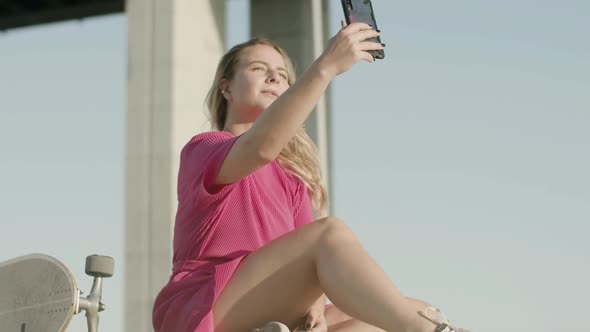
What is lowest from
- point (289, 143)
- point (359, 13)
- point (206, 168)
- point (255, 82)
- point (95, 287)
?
point (95, 287)

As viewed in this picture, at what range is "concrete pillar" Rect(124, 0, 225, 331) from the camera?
831 centimetres

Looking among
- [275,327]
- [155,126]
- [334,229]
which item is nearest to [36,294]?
[275,327]

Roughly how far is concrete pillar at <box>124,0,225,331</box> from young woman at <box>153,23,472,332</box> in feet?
15.2

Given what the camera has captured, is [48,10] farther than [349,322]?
Yes

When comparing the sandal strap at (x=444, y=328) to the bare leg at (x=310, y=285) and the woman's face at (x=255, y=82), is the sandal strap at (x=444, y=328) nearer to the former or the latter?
the bare leg at (x=310, y=285)

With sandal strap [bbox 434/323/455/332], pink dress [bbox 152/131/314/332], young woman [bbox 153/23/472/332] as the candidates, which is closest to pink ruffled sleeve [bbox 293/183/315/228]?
young woman [bbox 153/23/472/332]

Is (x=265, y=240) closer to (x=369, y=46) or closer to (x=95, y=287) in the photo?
(x=95, y=287)

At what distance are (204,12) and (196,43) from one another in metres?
0.39

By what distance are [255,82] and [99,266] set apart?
38.9 inches

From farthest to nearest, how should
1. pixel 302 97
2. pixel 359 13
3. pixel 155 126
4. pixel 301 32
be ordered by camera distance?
pixel 301 32 → pixel 155 126 → pixel 359 13 → pixel 302 97

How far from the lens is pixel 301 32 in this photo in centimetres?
968

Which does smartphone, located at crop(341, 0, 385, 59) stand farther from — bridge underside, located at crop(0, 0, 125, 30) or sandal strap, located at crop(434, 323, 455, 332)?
bridge underside, located at crop(0, 0, 125, 30)

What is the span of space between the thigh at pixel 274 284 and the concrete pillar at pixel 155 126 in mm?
5191

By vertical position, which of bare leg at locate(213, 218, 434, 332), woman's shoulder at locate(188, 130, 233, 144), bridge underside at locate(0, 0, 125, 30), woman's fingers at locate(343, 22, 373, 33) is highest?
bridge underside at locate(0, 0, 125, 30)
